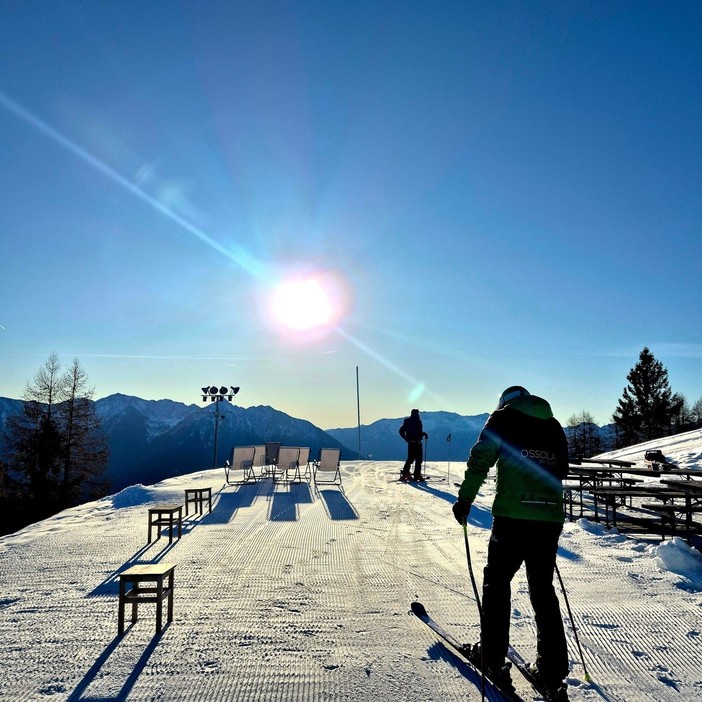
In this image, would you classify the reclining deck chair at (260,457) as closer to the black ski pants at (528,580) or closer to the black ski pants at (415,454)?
the black ski pants at (415,454)

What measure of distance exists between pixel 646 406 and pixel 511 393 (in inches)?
2018

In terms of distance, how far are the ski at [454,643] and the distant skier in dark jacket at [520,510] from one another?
68mm

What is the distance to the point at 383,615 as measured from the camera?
4168 mm

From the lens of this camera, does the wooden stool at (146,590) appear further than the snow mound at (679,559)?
No

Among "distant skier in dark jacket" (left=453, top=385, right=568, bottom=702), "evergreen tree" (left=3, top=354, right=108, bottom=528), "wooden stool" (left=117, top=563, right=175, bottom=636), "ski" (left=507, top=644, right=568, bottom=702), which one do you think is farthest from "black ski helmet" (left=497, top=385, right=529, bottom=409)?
"evergreen tree" (left=3, top=354, right=108, bottom=528)

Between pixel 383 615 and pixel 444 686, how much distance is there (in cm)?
121

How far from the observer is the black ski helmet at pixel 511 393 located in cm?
315

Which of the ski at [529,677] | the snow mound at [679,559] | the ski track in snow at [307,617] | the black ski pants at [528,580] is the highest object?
the black ski pants at [528,580]

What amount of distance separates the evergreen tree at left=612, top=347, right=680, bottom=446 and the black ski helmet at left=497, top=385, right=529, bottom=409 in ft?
163

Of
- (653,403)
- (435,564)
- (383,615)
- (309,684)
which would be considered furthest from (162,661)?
(653,403)

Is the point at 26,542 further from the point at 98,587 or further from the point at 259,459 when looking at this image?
the point at 259,459

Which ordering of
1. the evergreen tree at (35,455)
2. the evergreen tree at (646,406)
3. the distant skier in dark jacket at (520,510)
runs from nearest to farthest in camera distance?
the distant skier in dark jacket at (520,510) < the evergreen tree at (35,455) < the evergreen tree at (646,406)

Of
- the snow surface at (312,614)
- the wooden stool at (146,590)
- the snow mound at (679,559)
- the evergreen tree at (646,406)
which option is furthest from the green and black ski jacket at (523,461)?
the evergreen tree at (646,406)

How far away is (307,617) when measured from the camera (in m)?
4.12
